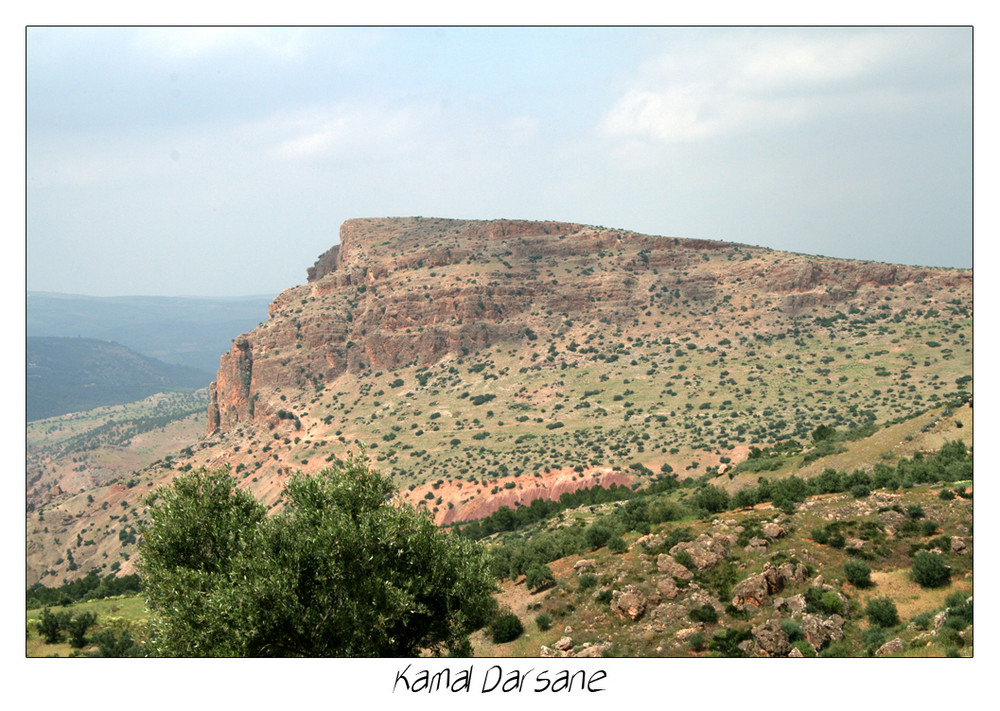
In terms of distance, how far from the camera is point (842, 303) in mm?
99312

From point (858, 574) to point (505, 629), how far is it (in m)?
11.9

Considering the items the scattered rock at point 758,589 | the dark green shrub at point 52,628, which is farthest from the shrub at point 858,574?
the dark green shrub at point 52,628

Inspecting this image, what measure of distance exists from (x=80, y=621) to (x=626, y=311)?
3353 inches

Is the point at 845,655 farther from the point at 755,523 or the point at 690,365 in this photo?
the point at 690,365

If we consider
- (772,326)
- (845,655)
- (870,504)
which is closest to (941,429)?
(870,504)

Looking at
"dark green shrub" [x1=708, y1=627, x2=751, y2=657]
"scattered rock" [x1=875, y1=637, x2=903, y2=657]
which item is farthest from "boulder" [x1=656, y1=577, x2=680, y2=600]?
"scattered rock" [x1=875, y1=637, x2=903, y2=657]

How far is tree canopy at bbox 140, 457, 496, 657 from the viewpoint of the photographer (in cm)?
1767

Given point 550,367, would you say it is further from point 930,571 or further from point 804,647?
point 804,647

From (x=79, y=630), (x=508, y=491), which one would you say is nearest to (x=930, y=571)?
(x=79, y=630)

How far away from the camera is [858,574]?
23.3 meters

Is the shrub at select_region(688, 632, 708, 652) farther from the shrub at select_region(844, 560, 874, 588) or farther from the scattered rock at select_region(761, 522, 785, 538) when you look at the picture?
the scattered rock at select_region(761, 522, 785, 538)

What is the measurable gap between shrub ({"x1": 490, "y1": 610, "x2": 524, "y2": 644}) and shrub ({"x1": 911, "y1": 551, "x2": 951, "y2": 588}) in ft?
43.3
